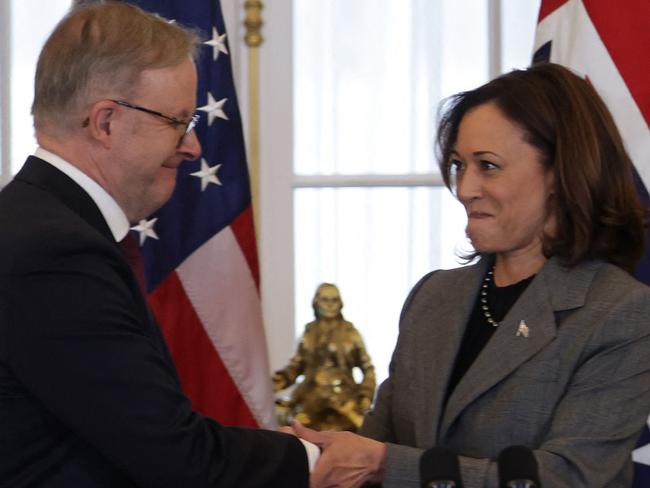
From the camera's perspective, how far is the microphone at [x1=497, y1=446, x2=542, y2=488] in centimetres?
151

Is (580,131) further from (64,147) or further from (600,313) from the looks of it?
(64,147)

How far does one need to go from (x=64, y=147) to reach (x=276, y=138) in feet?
7.66

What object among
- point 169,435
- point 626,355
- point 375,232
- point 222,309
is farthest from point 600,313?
point 375,232

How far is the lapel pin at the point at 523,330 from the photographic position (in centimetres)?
227

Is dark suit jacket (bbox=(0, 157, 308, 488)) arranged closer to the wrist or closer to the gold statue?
the wrist

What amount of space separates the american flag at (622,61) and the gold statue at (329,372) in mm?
885

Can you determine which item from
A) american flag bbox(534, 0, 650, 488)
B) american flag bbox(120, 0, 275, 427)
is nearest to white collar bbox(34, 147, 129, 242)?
american flag bbox(120, 0, 275, 427)

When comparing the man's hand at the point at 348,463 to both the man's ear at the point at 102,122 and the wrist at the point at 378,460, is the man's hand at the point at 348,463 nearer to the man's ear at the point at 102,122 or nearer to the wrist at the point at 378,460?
the wrist at the point at 378,460

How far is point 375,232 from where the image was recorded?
14.3ft

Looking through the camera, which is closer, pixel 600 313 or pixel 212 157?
pixel 600 313

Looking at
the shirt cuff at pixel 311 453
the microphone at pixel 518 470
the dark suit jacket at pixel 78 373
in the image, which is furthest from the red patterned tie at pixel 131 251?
the microphone at pixel 518 470

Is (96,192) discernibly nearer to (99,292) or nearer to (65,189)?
(65,189)

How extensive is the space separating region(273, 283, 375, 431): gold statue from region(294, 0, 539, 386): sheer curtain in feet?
2.03

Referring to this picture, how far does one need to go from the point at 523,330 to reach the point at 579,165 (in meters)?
0.35
